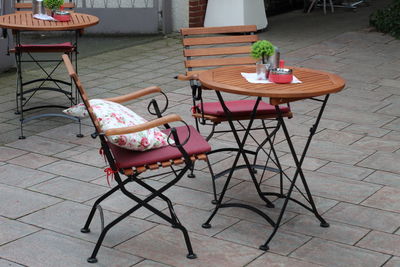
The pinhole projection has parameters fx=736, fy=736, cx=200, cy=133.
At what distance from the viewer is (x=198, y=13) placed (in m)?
10.3

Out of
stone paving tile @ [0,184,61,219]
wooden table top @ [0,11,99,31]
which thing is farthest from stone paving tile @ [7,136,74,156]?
wooden table top @ [0,11,99,31]

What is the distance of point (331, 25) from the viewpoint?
11.1 m

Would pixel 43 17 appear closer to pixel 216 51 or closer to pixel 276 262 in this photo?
pixel 216 51

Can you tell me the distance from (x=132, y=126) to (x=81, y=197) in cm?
108

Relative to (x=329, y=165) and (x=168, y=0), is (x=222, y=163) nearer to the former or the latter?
(x=329, y=165)

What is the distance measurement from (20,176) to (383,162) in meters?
2.54

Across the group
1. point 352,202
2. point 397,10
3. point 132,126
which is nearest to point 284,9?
point 397,10

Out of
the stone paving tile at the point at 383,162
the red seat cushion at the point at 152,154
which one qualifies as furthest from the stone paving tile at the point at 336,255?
the stone paving tile at the point at 383,162

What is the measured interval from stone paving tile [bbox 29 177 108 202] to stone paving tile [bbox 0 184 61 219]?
81mm

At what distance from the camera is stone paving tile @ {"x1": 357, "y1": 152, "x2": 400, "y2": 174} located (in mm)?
5137

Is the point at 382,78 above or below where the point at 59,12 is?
below

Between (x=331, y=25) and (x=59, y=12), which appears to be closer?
(x=59, y=12)

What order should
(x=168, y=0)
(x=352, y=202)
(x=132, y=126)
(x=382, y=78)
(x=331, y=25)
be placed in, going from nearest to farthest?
(x=132, y=126) < (x=352, y=202) < (x=382, y=78) < (x=168, y=0) < (x=331, y=25)

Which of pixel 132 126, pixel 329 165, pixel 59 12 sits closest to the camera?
pixel 132 126
